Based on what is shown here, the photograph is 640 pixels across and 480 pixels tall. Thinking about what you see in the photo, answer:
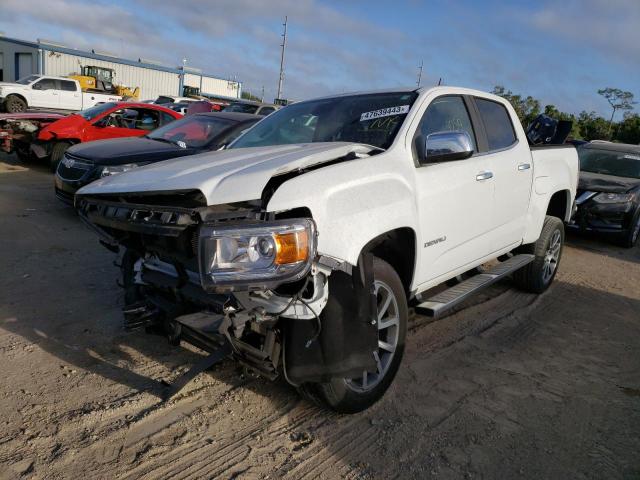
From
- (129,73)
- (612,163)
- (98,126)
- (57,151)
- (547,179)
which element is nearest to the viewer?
(547,179)

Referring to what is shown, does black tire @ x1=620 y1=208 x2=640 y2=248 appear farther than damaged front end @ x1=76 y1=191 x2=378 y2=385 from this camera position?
Yes

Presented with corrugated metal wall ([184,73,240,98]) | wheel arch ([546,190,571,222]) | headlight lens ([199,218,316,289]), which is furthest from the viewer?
corrugated metal wall ([184,73,240,98])

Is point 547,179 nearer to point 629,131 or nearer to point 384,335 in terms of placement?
point 384,335

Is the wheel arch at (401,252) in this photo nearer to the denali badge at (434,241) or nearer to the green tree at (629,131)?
the denali badge at (434,241)

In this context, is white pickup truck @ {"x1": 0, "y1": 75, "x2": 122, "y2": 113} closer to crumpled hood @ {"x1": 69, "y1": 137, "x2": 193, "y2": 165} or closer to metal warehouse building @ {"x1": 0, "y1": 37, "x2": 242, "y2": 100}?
metal warehouse building @ {"x1": 0, "y1": 37, "x2": 242, "y2": 100}

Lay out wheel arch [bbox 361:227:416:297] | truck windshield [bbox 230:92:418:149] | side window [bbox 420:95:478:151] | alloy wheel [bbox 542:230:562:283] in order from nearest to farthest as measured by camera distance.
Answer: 1. wheel arch [bbox 361:227:416:297]
2. truck windshield [bbox 230:92:418:149]
3. side window [bbox 420:95:478:151]
4. alloy wheel [bbox 542:230:562:283]

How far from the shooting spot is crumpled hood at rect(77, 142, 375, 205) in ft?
8.21

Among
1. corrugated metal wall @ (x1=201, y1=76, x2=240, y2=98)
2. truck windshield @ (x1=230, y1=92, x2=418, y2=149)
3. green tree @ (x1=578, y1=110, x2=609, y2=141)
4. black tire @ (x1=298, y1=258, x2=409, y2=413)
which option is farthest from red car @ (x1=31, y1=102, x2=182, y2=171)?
corrugated metal wall @ (x1=201, y1=76, x2=240, y2=98)

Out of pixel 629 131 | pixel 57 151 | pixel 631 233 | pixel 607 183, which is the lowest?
pixel 631 233

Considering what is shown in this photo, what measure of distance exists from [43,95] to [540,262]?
24.2m

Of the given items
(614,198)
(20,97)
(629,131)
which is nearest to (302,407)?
(614,198)

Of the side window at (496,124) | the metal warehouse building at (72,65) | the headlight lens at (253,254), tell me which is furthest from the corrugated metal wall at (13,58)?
the headlight lens at (253,254)

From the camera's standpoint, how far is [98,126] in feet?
34.0

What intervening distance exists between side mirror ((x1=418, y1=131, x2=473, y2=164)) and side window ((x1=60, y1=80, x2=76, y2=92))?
2476cm
